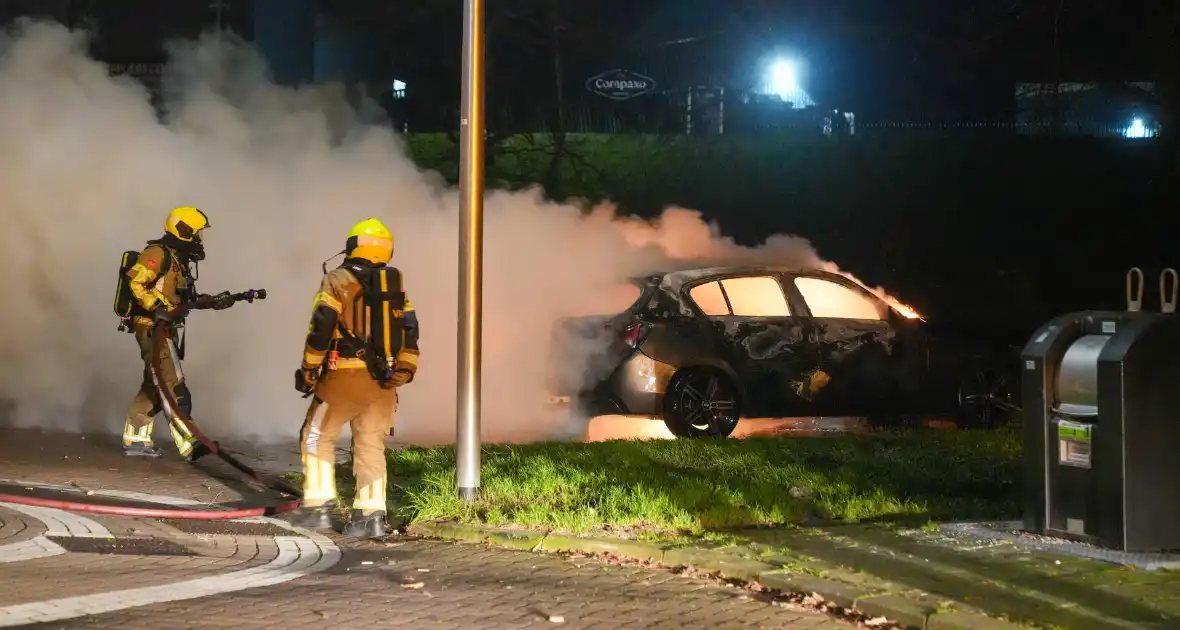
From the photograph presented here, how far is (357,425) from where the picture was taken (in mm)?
7891

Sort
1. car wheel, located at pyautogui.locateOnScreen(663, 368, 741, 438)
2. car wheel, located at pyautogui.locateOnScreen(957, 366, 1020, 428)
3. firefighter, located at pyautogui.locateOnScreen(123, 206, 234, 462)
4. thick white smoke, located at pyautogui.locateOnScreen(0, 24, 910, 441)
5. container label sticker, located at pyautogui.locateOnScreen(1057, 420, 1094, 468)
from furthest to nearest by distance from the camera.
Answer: thick white smoke, located at pyautogui.locateOnScreen(0, 24, 910, 441)
car wheel, located at pyautogui.locateOnScreen(957, 366, 1020, 428)
car wheel, located at pyautogui.locateOnScreen(663, 368, 741, 438)
firefighter, located at pyautogui.locateOnScreen(123, 206, 234, 462)
container label sticker, located at pyautogui.locateOnScreen(1057, 420, 1094, 468)

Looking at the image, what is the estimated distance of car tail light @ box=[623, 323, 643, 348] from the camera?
1125 cm

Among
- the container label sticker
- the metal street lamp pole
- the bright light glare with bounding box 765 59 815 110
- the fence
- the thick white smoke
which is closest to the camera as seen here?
the container label sticker

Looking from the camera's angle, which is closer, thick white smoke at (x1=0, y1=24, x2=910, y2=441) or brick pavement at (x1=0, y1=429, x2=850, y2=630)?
brick pavement at (x1=0, y1=429, x2=850, y2=630)

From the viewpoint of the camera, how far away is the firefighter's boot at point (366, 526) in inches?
309

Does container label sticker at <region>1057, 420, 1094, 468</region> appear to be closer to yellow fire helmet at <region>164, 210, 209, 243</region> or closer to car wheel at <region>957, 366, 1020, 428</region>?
car wheel at <region>957, 366, 1020, 428</region>

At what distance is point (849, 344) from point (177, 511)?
245 inches

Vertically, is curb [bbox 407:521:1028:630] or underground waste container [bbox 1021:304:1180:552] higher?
underground waste container [bbox 1021:304:1180:552]

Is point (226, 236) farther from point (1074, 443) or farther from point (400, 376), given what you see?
point (1074, 443)

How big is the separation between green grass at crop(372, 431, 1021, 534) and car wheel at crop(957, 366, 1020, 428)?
91cm

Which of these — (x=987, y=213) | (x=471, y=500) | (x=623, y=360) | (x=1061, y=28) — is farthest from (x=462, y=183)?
(x=987, y=213)

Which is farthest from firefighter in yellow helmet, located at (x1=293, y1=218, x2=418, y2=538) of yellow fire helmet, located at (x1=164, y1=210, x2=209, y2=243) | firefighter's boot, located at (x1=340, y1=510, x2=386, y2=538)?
yellow fire helmet, located at (x1=164, y1=210, x2=209, y2=243)

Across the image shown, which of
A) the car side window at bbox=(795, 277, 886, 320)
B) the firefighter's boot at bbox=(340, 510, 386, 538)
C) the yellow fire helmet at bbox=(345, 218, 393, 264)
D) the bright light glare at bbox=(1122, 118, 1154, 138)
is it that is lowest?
the firefighter's boot at bbox=(340, 510, 386, 538)

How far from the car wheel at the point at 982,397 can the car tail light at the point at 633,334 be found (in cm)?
327
